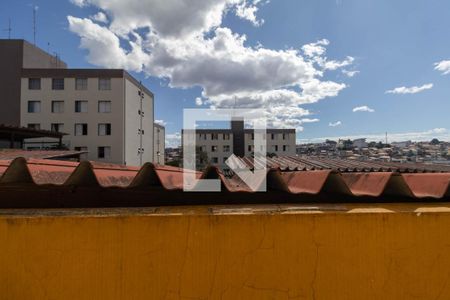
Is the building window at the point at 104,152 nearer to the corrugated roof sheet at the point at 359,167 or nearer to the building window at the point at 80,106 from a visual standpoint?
the building window at the point at 80,106

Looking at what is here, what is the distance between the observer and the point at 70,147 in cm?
2962

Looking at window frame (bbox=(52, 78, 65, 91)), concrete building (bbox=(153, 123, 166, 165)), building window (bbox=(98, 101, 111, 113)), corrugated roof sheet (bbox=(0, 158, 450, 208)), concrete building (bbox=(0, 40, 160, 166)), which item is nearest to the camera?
corrugated roof sheet (bbox=(0, 158, 450, 208))

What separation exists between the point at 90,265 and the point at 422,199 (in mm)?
2512

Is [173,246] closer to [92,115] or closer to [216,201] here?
[216,201]

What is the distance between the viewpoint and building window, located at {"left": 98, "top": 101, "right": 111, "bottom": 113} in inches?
1205

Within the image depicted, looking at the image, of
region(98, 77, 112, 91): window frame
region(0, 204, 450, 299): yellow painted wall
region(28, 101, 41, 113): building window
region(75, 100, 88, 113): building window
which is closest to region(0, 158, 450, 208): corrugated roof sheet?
region(0, 204, 450, 299): yellow painted wall

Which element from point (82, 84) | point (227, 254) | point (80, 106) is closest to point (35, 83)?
point (82, 84)

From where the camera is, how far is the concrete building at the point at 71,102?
29.3 meters

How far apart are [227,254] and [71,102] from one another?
34.4 metres

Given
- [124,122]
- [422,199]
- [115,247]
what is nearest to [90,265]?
[115,247]

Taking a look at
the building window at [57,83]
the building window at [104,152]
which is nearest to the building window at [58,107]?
the building window at [57,83]

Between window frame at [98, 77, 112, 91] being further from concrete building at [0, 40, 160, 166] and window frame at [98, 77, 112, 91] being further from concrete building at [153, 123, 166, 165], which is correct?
concrete building at [153, 123, 166, 165]

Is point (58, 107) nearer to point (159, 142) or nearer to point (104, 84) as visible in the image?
point (104, 84)

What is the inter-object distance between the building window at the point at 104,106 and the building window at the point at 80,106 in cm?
160
